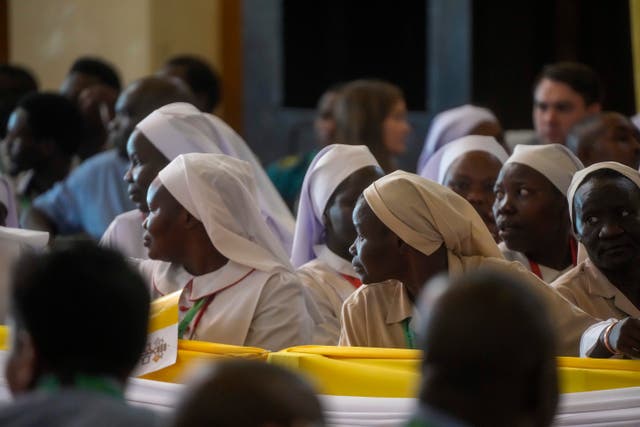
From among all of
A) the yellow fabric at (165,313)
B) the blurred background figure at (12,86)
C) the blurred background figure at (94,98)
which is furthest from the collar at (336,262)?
the blurred background figure at (12,86)

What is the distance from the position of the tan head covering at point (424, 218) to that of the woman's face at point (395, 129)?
336cm

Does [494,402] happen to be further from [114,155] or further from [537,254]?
→ [114,155]

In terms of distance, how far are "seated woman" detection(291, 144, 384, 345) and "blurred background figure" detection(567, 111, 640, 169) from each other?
1.21 meters

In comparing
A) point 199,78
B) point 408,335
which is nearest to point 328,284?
point 408,335

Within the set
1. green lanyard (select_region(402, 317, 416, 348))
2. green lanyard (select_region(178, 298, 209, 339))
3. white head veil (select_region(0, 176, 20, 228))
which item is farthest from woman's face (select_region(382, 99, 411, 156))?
green lanyard (select_region(402, 317, 416, 348))

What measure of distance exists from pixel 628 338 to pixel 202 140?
8.20 feet

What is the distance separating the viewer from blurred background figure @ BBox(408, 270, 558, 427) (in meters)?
2.03

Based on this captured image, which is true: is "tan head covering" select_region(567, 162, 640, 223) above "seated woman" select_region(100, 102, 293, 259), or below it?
above

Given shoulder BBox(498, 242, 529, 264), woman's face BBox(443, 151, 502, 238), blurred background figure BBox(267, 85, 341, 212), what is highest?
woman's face BBox(443, 151, 502, 238)

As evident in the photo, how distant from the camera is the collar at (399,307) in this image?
429 cm

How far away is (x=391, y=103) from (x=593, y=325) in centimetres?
388

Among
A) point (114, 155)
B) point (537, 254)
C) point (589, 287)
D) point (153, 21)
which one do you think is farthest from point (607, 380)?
point (153, 21)

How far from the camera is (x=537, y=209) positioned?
5.08 metres

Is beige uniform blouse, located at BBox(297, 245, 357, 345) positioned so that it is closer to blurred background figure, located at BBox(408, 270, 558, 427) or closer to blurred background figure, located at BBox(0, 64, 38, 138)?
blurred background figure, located at BBox(408, 270, 558, 427)
